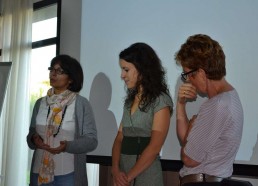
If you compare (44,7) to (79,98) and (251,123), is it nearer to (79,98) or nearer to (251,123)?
(79,98)

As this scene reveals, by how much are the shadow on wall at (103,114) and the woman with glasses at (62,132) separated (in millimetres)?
537

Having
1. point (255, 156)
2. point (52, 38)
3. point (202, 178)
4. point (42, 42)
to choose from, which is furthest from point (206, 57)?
point (42, 42)

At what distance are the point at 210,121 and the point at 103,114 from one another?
1.68 meters

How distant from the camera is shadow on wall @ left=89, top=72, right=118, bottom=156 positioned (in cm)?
314

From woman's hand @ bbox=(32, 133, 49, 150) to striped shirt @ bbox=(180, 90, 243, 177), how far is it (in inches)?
43.9

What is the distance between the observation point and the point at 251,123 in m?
2.34

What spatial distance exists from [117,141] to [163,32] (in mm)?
953

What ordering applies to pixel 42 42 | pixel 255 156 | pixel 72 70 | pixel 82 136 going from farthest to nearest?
pixel 42 42, pixel 72 70, pixel 82 136, pixel 255 156

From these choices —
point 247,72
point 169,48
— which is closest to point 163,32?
point 169,48

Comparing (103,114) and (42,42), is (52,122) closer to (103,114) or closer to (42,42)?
(103,114)

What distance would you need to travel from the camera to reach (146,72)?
2.12 m

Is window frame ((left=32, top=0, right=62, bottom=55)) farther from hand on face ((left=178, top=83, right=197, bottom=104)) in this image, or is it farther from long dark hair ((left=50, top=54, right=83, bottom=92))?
hand on face ((left=178, top=83, right=197, bottom=104))

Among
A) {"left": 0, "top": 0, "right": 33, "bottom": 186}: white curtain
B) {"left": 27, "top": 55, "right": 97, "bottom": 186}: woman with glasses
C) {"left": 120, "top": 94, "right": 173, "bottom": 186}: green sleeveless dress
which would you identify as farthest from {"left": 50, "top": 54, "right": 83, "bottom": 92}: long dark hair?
{"left": 0, "top": 0, "right": 33, "bottom": 186}: white curtain

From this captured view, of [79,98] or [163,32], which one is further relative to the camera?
[163,32]
